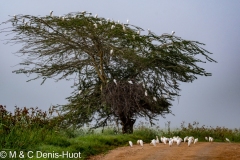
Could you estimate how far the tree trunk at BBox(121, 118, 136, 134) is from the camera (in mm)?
16336

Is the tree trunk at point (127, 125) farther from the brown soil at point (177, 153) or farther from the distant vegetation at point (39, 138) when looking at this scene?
the brown soil at point (177, 153)

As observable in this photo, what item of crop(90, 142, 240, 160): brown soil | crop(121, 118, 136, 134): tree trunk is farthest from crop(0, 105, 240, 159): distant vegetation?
crop(121, 118, 136, 134): tree trunk

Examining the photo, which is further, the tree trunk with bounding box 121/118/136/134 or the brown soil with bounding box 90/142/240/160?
the tree trunk with bounding box 121/118/136/134

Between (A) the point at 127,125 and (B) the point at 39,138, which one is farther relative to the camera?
(A) the point at 127,125

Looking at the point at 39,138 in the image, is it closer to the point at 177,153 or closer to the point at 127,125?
the point at 177,153

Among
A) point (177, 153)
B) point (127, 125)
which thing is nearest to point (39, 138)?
point (177, 153)

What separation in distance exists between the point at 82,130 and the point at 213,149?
271 inches

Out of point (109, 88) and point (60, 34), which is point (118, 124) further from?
point (60, 34)

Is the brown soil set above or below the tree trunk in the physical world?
below

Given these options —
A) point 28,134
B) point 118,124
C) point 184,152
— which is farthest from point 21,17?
point 184,152

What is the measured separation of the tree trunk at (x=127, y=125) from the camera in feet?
53.6

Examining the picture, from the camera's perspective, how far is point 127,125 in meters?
16.5

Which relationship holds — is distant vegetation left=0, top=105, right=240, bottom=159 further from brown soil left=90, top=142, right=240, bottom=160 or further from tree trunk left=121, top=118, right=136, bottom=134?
tree trunk left=121, top=118, right=136, bottom=134

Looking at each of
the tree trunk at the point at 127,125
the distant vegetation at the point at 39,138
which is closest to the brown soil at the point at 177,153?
the distant vegetation at the point at 39,138
